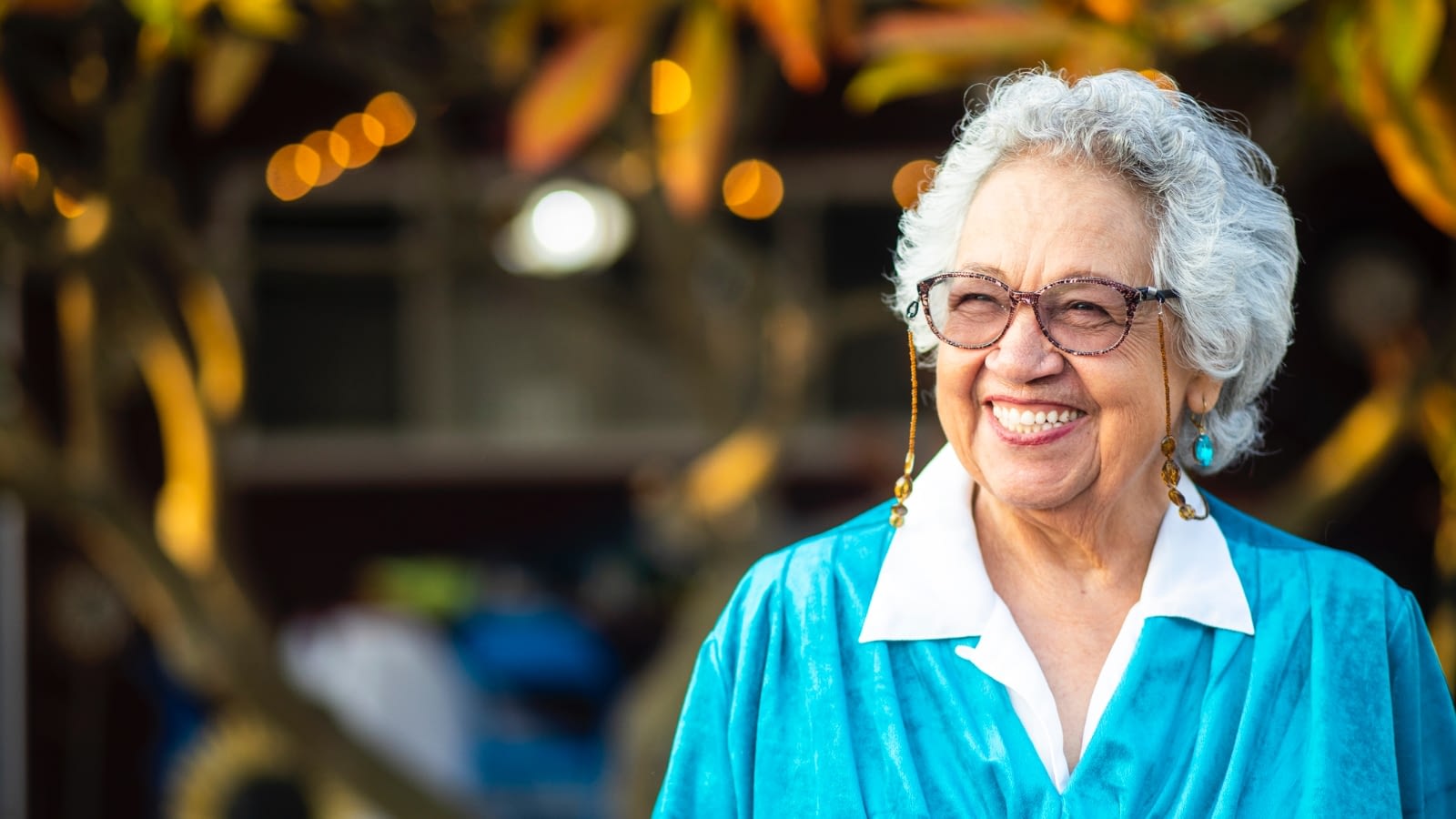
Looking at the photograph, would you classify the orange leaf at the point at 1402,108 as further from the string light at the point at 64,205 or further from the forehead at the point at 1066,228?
the string light at the point at 64,205

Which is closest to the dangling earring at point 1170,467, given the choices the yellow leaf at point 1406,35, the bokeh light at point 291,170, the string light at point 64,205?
the yellow leaf at point 1406,35

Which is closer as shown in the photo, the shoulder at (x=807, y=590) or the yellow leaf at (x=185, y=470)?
the shoulder at (x=807, y=590)

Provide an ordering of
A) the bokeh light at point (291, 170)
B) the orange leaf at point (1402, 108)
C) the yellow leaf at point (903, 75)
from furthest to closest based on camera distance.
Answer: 1. the bokeh light at point (291, 170)
2. the yellow leaf at point (903, 75)
3. the orange leaf at point (1402, 108)

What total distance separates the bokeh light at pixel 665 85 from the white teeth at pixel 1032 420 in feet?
3.69

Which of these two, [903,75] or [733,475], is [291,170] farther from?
[903,75]

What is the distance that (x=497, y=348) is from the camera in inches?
253

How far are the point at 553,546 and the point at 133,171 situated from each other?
319cm

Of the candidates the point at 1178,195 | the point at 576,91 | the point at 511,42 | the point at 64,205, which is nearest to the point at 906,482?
the point at 1178,195

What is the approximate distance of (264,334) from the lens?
6.09m

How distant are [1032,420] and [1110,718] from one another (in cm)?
30

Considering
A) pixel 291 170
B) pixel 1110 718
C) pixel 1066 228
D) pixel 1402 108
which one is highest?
pixel 291 170

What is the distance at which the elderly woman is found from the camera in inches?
55.0

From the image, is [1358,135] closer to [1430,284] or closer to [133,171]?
[133,171]

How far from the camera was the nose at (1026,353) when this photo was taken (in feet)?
4.62
